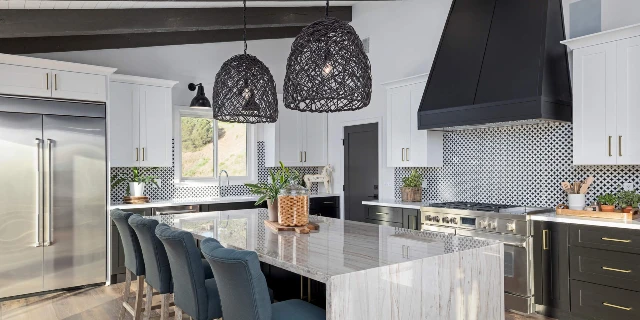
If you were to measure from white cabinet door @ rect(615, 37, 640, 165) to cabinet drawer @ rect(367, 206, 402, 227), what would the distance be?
243 cm

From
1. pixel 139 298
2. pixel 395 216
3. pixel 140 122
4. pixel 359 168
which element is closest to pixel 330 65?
pixel 139 298

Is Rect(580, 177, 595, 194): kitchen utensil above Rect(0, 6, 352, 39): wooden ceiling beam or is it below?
below

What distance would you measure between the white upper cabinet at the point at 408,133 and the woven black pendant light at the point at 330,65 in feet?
9.34

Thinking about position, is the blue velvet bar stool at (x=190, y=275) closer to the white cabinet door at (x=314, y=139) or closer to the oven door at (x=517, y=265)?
the oven door at (x=517, y=265)

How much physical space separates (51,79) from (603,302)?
569 centimetres

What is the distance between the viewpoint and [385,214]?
19.2 ft

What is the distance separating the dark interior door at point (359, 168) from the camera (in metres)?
6.84

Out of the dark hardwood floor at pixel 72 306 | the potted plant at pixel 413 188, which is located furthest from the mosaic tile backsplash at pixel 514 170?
the dark hardwood floor at pixel 72 306

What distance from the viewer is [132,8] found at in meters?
5.05

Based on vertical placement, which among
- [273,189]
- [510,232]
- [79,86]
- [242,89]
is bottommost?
[510,232]

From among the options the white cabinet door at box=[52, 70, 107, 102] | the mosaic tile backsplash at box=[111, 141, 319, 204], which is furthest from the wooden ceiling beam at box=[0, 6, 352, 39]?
the mosaic tile backsplash at box=[111, 141, 319, 204]

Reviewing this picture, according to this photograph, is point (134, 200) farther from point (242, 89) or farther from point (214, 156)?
point (242, 89)

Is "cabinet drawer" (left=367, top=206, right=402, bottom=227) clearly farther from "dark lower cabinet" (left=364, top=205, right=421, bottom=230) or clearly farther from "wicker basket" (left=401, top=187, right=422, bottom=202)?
"wicker basket" (left=401, top=187, right=422, bottom=202)

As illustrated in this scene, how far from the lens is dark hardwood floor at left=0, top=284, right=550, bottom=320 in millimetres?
4230
